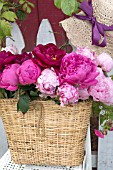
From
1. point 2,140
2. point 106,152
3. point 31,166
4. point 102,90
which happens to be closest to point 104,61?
point 102,90

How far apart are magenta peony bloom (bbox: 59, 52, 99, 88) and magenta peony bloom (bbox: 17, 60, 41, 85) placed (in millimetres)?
64

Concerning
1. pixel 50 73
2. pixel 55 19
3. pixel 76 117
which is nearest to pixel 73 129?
pixel 76 117

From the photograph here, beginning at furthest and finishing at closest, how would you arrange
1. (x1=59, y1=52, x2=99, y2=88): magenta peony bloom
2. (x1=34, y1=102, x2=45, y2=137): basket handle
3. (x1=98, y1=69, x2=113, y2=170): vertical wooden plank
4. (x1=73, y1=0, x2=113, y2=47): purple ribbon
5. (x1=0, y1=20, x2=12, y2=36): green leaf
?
(x1=98, y1=69, x2=113, y2=170): vertical wooden plank
(x1=0, y1=20, x2=12, y2=36): green leaf
(x1=73, y1=0, x2=113, y2=47): purple ribbon
(x1=34, y1=102, x2=45, y2=137): basket handle
(x1=59, y1=52, x2=99, y2=88): magenta peony bloom

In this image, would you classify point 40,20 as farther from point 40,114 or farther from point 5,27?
point 40,114

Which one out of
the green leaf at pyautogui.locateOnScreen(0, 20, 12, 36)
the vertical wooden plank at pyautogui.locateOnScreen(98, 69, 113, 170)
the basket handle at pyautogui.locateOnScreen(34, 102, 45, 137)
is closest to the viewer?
the basket handle at pyautogui.locateOnScreen(34, 102, 45, 137)

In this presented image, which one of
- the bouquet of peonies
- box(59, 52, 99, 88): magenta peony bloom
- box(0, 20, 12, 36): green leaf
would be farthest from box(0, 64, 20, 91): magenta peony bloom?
box(0, 20, 12, 36): green leaf

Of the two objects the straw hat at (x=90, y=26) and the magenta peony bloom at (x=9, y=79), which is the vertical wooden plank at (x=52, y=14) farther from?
the magenta peony bloom at (x=9, y=79)

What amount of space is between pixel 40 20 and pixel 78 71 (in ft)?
2.91

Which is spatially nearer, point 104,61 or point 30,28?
point 104,61

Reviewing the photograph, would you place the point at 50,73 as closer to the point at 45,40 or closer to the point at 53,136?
the point at 53,136

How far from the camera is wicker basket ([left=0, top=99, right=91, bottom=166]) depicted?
88 cm

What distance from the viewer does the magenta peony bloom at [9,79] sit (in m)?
0.82

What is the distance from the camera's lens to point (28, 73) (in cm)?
80

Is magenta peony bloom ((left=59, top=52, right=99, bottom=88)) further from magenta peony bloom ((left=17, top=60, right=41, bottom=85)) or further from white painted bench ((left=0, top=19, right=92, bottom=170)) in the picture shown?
white painted bench ((left=0, top=19, right=92, bottom=170))
